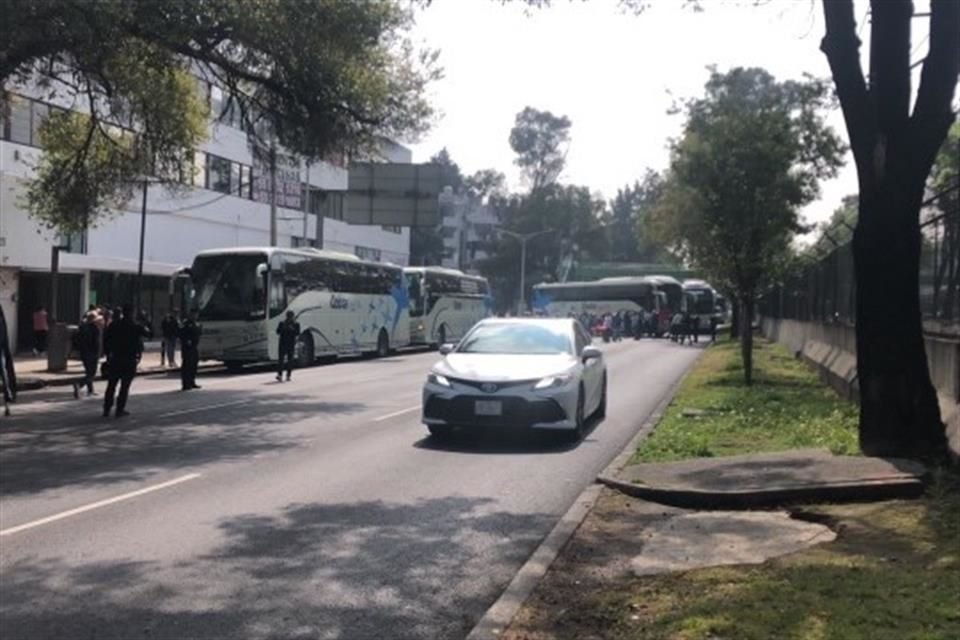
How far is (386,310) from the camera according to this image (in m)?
39.8

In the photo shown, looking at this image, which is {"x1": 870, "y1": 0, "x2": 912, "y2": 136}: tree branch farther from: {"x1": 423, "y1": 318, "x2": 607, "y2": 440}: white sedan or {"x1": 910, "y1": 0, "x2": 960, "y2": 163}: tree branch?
{"x1": 423, "y1": 318, "x2": 607, "y2": 440}: white sedan

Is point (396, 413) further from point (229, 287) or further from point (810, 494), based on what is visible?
point (229, 287)

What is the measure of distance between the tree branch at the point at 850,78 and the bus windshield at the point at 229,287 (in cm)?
2036

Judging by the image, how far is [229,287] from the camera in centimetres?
2947

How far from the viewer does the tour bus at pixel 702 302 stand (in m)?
69.1

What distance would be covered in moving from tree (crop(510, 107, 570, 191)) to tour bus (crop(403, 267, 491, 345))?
4513 cm

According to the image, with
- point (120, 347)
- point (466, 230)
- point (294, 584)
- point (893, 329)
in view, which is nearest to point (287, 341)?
point (120, 347)

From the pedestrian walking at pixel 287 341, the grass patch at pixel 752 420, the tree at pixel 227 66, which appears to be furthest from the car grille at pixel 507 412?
the pedestrian walking at pixel 287 341

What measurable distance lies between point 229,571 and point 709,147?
1957 cm

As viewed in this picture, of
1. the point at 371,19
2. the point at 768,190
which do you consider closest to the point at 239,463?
the point at 371,19

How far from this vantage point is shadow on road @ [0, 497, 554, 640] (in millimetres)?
5992

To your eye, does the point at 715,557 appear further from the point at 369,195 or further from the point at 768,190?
the point at 369,195

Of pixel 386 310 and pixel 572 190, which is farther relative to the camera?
pixel 572 190

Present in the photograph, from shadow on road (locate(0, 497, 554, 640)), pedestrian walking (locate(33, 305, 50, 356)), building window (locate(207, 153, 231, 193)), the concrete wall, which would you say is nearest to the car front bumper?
shadow on road (locate(0, 497, 554, 640))
